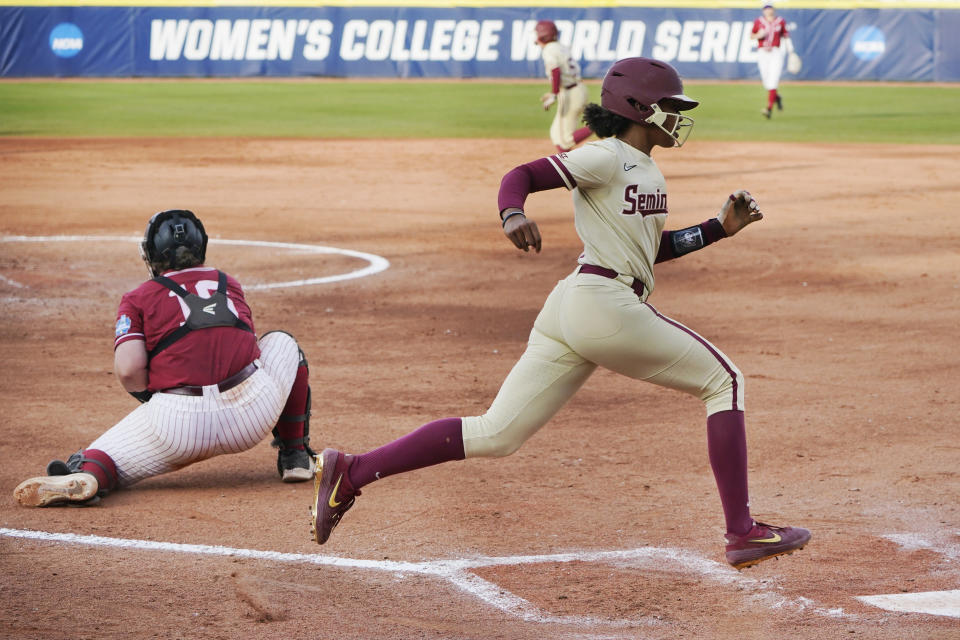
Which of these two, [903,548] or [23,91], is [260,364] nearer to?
[903,548]

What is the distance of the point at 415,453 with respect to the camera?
472 cm

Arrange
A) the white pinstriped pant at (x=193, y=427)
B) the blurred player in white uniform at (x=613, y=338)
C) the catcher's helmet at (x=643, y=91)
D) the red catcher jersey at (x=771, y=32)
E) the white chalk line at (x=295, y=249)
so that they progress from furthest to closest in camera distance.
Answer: the red catcher jersey at (x=771, y=32) < the white chalk line at (x=295, y=249) < the white pinstriped pant at (x=193, y=427) < the catcher's helmet at (x=643, y=91) < the blurred player in white uniform at (x=613, y=338)

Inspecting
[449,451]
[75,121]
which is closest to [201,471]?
[449,451]

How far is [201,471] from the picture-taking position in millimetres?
6363

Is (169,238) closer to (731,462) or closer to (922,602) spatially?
(731,462)

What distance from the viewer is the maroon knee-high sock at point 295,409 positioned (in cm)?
608

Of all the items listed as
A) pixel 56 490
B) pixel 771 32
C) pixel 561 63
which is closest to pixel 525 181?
pixel 56 490

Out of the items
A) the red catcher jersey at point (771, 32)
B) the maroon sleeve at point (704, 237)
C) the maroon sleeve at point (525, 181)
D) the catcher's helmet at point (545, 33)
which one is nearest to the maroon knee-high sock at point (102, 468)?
the maroon sleeve at point (525, 181)

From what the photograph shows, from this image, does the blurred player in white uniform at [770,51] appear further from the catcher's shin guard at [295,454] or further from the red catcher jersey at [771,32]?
the catcher's shin guard at [295,454]

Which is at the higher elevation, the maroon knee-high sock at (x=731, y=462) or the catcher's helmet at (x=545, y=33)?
the catcher's helmet at (x=545, y=33)

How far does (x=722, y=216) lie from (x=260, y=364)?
7.37ft

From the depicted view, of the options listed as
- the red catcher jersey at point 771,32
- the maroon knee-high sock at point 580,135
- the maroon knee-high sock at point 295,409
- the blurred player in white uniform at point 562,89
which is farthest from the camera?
the red catcher jersey at point 771,32

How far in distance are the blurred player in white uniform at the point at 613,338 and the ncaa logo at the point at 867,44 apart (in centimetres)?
3464

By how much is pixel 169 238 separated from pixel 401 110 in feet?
78.4
